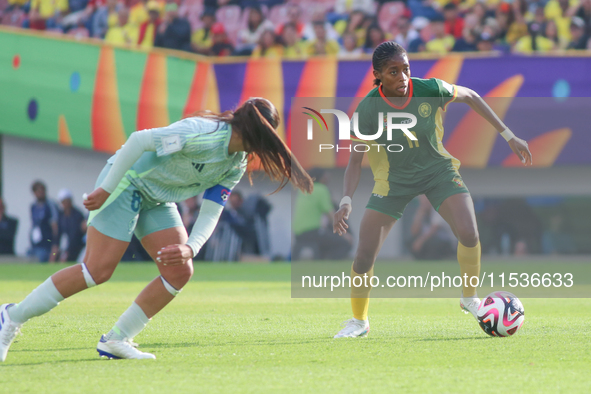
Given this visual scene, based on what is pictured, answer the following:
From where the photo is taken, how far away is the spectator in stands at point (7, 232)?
18516 mm

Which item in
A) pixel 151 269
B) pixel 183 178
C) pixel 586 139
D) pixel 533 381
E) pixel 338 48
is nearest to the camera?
pixel 533 381

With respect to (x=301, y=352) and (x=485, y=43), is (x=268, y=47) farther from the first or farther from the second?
(x=301, y=352)

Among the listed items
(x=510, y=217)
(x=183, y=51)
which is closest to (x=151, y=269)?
(x=183, y=51)

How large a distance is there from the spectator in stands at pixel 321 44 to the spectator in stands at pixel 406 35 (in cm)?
144

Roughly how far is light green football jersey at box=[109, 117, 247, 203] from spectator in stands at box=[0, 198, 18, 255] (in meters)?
14.7

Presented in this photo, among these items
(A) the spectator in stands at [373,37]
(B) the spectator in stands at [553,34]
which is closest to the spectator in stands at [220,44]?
(A) the spectator in stands at [373,37]

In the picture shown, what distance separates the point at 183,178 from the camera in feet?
16.4

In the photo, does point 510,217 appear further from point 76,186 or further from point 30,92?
point 30,92

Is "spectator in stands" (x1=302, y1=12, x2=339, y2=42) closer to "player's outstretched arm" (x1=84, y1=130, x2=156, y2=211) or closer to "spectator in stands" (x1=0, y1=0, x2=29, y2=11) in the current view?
"spectator in stands" (x1=0, y1=0, x2=29, y2=11)

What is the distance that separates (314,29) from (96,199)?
13856 mm

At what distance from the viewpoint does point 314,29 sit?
58.7 ft

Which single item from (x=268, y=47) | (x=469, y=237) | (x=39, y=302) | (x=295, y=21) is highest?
(x=295, y=21)

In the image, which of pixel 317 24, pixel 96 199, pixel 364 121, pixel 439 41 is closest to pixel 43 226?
pixel 317 24

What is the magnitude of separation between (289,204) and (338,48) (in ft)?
12.4
